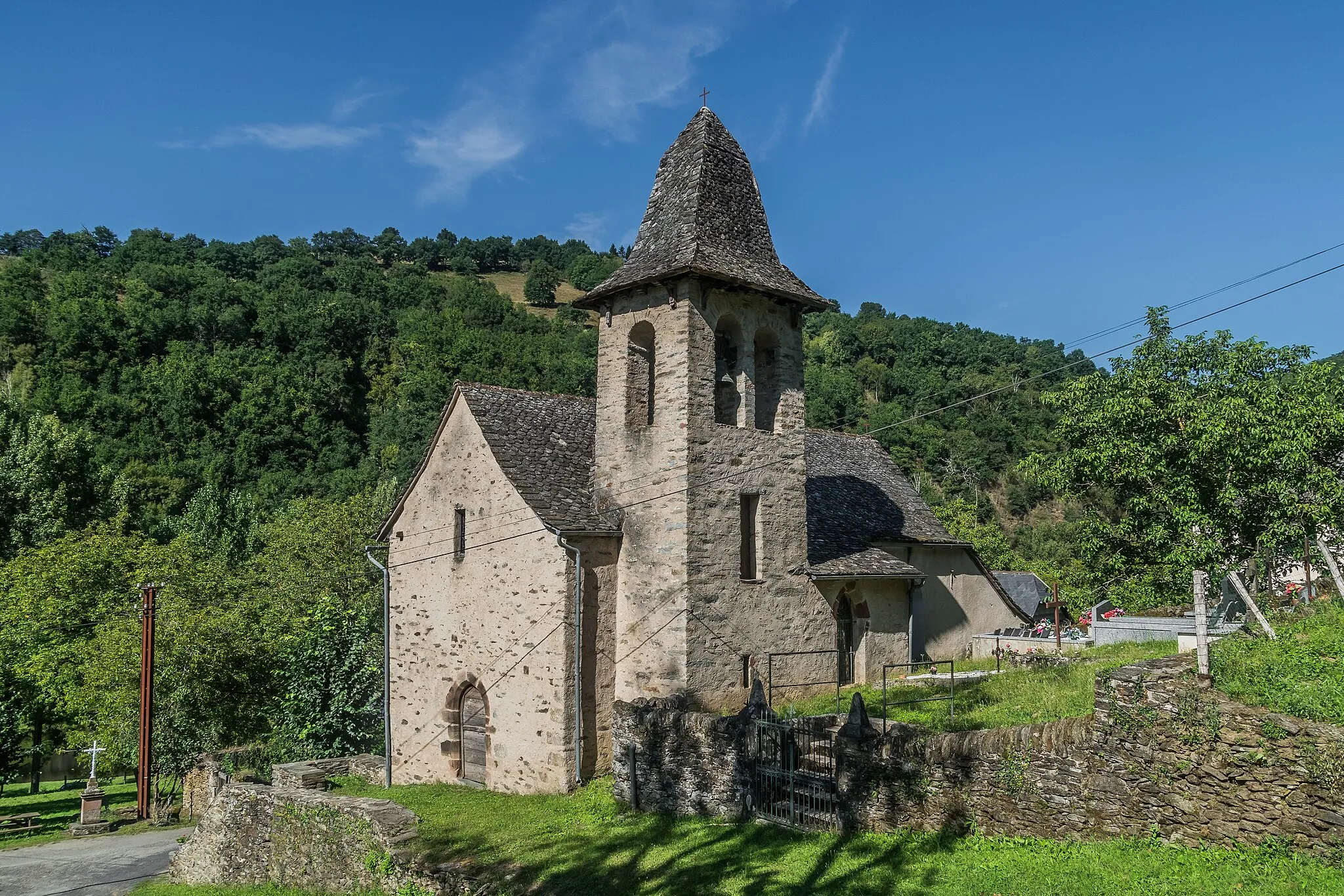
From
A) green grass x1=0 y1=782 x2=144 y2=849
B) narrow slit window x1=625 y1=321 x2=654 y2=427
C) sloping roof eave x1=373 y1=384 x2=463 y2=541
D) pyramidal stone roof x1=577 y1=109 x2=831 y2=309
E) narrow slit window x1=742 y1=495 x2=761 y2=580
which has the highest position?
pyramidal stone roof x1=577 y1=109 x2=831 y2=309

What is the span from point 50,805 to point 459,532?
26101 mm

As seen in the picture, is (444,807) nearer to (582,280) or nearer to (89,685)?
(89,685)

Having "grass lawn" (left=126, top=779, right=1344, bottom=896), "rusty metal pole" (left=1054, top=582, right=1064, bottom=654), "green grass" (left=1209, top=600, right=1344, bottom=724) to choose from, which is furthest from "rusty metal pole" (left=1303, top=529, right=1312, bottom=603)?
"grass lawn" (left=126, top=779, right=1344, bottom=896)

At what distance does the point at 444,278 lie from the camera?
117062 millimetres

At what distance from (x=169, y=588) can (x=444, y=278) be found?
3546 inches

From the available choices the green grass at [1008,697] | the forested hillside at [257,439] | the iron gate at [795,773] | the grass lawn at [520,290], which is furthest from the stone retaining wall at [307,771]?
the grass lawn at [520,290]

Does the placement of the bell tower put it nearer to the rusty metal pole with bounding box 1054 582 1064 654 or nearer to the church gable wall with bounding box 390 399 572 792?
the church gable wall with bounding box 390 399 572 792

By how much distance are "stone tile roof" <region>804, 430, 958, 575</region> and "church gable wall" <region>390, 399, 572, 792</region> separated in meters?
6.16

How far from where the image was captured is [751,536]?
1834 centimetres

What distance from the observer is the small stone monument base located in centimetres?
2577

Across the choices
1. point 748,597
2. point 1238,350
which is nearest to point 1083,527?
point 1238,350

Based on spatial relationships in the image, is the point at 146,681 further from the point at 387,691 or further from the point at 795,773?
the point at 795,773

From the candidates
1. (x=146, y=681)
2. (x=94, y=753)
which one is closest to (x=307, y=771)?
(x=146, y=681)

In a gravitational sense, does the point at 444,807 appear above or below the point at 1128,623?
below
